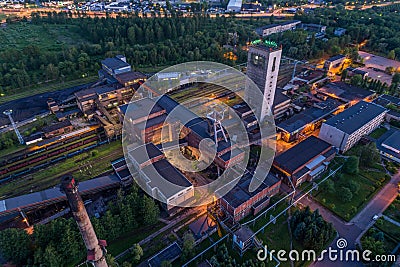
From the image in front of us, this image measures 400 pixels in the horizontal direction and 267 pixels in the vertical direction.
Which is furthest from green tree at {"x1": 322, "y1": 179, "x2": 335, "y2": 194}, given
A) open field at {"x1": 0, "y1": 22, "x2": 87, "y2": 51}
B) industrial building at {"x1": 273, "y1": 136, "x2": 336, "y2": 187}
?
Answer: open field at {"x1": 0, "y1": 22, "x2": 87, "y2": 51}

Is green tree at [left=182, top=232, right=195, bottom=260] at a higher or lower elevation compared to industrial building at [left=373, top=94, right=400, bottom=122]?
lower

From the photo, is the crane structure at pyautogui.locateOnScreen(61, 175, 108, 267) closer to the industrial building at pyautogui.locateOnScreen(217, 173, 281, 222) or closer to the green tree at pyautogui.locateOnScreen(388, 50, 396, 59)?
the industrial building at pyautogui.locateOnScreen(217, 173, 281, 222)

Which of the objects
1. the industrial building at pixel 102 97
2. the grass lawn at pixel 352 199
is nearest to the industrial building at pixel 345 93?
the grass lawn at pixel 352 199

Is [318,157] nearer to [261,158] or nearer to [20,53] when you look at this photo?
[261,158]

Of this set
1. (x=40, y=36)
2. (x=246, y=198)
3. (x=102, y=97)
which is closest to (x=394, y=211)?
(x=246, y=198)

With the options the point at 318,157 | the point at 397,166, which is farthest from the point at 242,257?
the point at 397,166
